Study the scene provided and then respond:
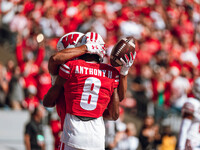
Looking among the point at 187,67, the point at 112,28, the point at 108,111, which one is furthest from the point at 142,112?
the point at 108,111

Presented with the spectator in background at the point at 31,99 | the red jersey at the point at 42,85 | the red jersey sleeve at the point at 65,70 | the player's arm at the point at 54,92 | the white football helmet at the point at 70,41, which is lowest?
the spectator in background at the point at 31,99

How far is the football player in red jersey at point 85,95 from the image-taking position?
4.33m

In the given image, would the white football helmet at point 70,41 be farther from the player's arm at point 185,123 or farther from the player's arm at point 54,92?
the player's arm at point 185,123

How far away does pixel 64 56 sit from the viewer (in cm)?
426

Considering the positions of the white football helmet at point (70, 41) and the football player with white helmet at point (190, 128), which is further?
the football player with white helmet at point (190, 128)

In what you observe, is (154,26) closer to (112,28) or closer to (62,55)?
(112,28)

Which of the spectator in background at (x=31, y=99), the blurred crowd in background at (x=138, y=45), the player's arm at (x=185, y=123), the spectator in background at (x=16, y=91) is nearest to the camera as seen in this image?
the player's arm at (x=185, y=123)

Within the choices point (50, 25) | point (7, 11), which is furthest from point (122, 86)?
point (7, 11)

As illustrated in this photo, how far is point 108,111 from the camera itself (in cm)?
462

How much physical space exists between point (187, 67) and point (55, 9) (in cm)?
498

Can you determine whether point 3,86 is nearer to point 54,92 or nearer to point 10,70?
point 10,70

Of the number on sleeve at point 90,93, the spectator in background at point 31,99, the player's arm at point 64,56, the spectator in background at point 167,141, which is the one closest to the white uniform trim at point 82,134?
the number on sleeve at point 90,93

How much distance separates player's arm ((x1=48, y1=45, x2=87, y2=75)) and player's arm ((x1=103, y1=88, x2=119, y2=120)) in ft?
1.76

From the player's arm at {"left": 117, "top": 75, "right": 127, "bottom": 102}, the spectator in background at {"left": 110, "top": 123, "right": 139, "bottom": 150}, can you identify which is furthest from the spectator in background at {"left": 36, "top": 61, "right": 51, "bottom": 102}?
the player's arm at {"left": 117, "top": 75, "right": 127, "bottom": 102}
